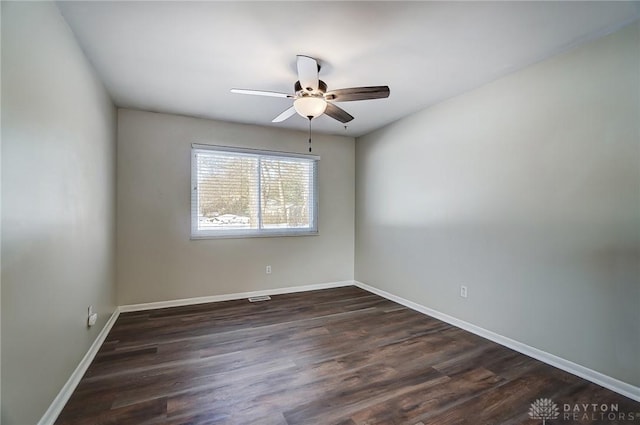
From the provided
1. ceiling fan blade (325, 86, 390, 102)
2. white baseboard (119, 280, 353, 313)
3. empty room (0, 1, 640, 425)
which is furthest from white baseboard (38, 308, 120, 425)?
ceiling fan blade (325, 86, 390, 102)

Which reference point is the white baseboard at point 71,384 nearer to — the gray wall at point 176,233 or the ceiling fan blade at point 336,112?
the gray wall at point 176,233

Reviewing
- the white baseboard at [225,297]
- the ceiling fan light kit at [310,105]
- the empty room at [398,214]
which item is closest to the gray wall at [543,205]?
the empty room at [398,214]

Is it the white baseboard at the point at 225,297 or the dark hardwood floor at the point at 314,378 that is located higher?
the white baseboard at the point at 225,297

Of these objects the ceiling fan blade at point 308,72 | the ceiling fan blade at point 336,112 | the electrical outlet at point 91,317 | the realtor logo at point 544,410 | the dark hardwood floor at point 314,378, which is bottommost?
the realtor logo at point 544,410

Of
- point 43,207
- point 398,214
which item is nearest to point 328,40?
point 43,207

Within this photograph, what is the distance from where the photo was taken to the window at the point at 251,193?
12.3 ft

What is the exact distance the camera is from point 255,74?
252 cm

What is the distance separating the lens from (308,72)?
2104 millimetres

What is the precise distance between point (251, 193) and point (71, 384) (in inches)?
105

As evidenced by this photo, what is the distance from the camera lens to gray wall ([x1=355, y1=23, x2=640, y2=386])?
1.91 meters

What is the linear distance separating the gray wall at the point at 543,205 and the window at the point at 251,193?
64.7 inches

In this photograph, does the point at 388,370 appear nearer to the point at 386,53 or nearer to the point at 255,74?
the point at 386,53

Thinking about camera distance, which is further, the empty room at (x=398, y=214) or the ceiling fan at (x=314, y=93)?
the ceiling fan at (x=314, y=93)

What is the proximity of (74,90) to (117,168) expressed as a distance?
5.07 feet
